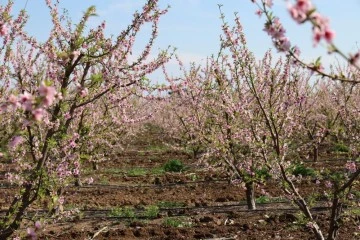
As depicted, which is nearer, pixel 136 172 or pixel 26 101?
pixel 26 101

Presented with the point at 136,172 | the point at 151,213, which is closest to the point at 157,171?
the point at 136,172

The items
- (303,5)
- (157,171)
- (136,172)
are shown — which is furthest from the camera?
(157,171)

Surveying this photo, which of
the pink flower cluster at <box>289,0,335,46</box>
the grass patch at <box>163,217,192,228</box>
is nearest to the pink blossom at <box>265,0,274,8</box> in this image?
the pink flower cluster at <box>289,0,335,46</box>

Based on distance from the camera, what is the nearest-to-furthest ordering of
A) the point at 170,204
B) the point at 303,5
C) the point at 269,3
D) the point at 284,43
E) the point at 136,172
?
the point at 303,5, the point at 284,43, the point at 269,3, the point at 170,204, the point at 136,172

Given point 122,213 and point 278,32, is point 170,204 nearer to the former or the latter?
point 122,213

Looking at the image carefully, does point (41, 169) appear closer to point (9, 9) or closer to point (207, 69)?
point (9, 9)

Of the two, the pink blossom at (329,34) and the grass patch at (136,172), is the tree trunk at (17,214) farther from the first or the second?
the grass patch at (136,172)

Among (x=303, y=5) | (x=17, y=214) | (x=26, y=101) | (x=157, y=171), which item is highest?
(x=303, y=5)

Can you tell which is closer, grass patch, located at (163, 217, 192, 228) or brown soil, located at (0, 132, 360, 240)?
brown soil, located at (0, 132, 360, 240)

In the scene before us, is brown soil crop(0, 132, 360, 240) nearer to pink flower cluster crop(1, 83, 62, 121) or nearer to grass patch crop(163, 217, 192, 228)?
grass patch crop(163, 217, 192, 228)

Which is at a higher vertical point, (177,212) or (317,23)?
(317,23)

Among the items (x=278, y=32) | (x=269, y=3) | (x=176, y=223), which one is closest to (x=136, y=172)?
(x=176, y=223)

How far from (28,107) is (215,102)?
824cm

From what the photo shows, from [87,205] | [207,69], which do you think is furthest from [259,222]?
[207,69]
